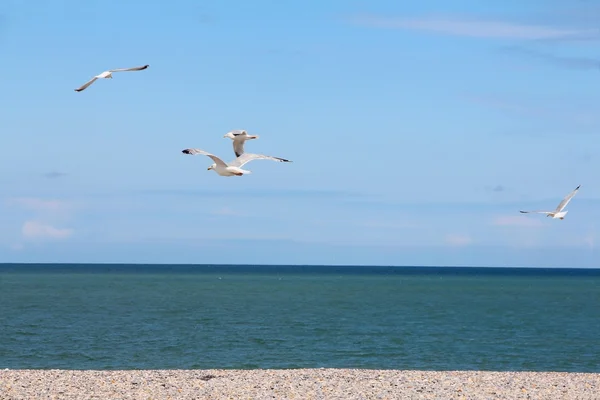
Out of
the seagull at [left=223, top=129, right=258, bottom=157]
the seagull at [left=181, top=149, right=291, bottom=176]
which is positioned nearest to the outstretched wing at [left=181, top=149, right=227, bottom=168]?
the seagull at [left=181, top=149, right=291, bottom=176]

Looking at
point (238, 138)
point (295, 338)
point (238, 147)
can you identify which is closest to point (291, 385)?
point (238, 147)

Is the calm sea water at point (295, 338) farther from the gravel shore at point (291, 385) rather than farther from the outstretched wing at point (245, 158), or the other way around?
the outstretched wing at point (245, 158)

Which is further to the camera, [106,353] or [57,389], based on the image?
[106,353]

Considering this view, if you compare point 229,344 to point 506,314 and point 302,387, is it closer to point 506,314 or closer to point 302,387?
point 302,387

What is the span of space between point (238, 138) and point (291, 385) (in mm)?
6559

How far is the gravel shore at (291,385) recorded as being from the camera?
76.2 ft

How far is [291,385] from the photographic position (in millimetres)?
24750

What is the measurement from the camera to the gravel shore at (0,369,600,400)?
76.2ft

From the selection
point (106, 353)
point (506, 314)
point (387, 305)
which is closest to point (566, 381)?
point (106, 353)

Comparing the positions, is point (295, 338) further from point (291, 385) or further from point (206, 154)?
point (206, 154)

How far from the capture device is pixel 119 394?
23.3m

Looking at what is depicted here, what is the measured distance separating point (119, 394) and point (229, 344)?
2356cm

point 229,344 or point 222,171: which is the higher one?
point 222,171

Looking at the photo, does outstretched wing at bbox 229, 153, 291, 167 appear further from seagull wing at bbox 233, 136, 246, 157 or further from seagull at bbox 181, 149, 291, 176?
seagull wing at bbox 233, 136, 246, 157
